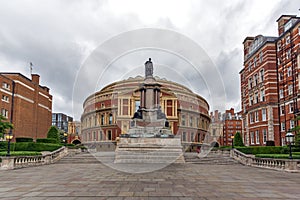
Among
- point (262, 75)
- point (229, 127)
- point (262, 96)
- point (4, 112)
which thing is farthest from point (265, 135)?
point (229, 127)

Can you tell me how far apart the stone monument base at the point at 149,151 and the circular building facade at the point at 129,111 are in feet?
121

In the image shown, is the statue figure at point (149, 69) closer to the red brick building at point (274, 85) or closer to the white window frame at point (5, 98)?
the red brick building at point (274, 85)

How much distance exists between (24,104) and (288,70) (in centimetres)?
4931

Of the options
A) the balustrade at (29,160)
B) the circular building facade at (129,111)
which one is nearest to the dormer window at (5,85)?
the balustrade at (29,160)

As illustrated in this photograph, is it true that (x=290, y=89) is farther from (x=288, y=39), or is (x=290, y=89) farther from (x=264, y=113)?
(x=288, y=39)

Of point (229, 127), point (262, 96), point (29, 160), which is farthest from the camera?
point (229, 127)

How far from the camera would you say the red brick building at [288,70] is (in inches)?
1554

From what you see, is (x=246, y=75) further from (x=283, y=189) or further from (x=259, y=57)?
(x=283, y=189)

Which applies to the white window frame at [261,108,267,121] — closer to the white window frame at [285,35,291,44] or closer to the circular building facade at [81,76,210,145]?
the white window frame at [285,35,291,44]

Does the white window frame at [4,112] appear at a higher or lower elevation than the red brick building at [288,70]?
lower

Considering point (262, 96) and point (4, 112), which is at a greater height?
point (262, 96)

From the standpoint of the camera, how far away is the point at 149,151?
86.0ft

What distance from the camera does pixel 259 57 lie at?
1924 inches

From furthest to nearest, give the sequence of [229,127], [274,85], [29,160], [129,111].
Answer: [229,127] < [129,111] < [274,85] < [29,160]
